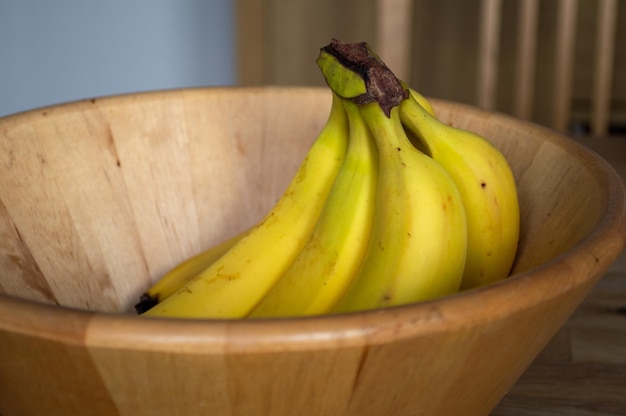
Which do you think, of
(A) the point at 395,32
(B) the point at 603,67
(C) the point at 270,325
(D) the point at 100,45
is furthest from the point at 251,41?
(C) the point at 270,325

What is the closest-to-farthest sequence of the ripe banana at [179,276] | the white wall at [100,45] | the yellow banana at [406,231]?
the yellow banana at [406,231] < the ripe banana at [179,276] < the white wall at [100,45]

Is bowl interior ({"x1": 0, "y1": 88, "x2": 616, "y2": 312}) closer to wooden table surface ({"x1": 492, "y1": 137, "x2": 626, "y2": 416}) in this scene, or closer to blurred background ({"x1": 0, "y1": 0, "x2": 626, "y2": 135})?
wooden table surface ({"x1": 492, "y1": 137, "x2": 626, "y2": 416})

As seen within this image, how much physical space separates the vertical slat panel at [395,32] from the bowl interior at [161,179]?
43 centimetres

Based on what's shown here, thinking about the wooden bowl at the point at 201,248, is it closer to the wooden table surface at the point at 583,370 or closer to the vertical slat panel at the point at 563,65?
the wooden table surface at the point at 583,370

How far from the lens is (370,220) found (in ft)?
1.51

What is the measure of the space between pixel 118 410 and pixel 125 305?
0.29 m

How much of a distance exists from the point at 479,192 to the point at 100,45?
1.16 m

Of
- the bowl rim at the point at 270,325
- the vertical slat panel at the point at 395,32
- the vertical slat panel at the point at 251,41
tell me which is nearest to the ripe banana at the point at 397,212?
the bowl rim at the point at 270,325

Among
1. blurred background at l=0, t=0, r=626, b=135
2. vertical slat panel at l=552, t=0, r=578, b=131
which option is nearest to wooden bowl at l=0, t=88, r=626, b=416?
vertical slat panel at l=552, t=0, r=578, b=131

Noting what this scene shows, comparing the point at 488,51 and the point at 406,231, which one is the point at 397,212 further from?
the point at 488,51

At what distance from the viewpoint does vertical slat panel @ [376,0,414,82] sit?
1037 mm

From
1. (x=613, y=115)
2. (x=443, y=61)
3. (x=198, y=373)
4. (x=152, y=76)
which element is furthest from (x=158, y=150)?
(x=613, y=115)

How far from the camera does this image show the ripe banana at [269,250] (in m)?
0.47

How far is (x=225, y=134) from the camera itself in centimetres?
62
